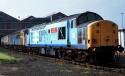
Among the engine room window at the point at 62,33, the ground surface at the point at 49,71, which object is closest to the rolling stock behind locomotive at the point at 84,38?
the engine room window at the point at 62,33

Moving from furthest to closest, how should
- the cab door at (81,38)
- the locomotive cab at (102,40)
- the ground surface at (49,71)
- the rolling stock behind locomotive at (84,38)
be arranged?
the cab door at (81,38), the rolling stock behind locomotive at (84,38), the locomotive cab at (102,40), the ground surface at (49,71)

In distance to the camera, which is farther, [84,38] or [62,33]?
[62,33]

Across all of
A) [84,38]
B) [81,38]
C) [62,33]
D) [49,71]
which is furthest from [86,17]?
[49,71]

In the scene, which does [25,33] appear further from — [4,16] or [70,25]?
[4,16]

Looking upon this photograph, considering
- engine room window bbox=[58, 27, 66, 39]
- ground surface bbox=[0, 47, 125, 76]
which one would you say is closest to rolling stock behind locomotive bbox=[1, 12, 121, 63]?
engine room window bbox=[58, 27, 66, 39]

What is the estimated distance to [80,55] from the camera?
965 inches

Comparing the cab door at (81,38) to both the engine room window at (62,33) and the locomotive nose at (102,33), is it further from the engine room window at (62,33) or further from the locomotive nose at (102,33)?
the engine room window at (62,33)

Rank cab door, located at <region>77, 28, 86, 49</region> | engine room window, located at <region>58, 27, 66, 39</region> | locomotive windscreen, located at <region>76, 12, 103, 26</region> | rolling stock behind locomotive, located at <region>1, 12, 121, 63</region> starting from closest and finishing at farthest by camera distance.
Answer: rolling stock behind locomotive, located at <region>1, 12, 121, 63</region>, cab door, located at <region>77, 28, 86, 49</region>, locomotive windscreen, located at <region>76, 12, 103, 26</region>, engine room window, located at <region>58, 27, 66, 39</region>

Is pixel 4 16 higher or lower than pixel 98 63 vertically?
higher

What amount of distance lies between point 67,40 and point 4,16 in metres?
90.4

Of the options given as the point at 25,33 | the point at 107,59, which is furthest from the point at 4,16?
the point at 107,59

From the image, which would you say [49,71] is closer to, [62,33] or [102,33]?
[102,33]

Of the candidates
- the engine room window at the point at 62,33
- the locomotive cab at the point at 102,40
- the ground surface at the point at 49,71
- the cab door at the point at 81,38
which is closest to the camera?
the ground surface at the point at 49,71

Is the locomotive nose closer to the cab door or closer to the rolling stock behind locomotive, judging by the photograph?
the rolling stock behind locomotive
